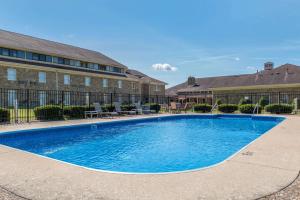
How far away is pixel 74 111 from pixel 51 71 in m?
11.6

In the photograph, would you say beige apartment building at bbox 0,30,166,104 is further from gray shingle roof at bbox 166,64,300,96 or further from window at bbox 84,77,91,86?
gray shingle roof at bbox 166,64,300,96

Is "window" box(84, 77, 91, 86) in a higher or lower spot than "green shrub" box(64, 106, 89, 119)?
higher

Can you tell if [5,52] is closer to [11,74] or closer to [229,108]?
[11,74]

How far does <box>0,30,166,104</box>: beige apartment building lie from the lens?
21.4 meters

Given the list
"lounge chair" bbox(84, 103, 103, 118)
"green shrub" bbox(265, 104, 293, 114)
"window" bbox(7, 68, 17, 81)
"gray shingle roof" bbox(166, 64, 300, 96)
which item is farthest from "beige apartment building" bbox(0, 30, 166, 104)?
"gray shingle roof" bbox(166, 64, 300, 96)

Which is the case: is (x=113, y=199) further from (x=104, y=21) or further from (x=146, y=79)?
(x=146, y=79)

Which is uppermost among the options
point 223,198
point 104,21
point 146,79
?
point 104,21

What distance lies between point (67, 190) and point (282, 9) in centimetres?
1508

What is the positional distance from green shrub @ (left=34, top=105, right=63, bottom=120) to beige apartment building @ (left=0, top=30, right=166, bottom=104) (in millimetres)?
3235

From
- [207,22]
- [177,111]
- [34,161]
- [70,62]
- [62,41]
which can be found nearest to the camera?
[34,161]

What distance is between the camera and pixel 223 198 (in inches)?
113

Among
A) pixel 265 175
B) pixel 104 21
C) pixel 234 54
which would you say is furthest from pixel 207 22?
pixel 265 175

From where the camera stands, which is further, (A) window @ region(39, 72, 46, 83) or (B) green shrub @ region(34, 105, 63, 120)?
(A) window @ region(39, 72, 46, 83)

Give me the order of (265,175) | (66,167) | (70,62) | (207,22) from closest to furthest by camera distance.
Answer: (265,175), (66,167), (207,22), (70,62)
